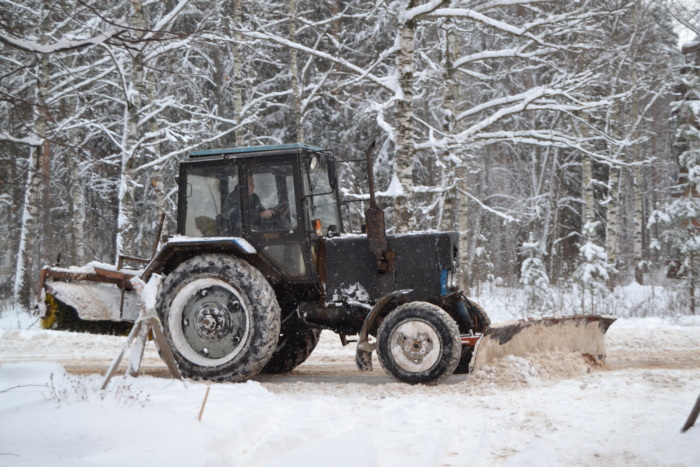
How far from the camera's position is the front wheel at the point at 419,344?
20.2 feet

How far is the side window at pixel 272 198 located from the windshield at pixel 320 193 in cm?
18

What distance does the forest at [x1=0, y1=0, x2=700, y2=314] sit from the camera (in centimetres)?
1055

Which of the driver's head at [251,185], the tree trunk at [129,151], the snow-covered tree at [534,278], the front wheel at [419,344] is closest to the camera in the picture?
the front wheel at [419,344]

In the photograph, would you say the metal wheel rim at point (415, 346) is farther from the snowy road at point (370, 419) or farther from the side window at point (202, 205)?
the side window at point (202, 205)

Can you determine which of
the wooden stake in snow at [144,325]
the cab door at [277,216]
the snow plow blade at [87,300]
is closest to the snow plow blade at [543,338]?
the cab door at [277,216]

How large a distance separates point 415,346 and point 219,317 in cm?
200

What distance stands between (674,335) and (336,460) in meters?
6.83

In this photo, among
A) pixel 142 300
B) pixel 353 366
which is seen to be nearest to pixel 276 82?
pixel 353 366

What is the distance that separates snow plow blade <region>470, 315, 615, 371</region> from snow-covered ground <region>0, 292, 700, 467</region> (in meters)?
0.15

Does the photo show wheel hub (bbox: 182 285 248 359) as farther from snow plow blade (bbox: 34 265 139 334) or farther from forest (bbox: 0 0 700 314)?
forest (bbox: 0 0 700 314)

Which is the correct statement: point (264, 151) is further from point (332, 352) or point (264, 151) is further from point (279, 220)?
point (332, 352)

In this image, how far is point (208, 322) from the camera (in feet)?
22.0

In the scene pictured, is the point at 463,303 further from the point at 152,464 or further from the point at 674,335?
the point at 152,464

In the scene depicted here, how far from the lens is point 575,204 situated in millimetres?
26016
